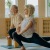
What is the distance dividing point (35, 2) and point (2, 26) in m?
1.47

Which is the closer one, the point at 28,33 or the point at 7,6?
the point at 28,33

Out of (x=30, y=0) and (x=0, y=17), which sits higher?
(x=30, y=0)

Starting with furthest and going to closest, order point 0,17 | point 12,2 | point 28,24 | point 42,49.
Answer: point 12,2 < point 0,17 < point 42,49 < point 28,24

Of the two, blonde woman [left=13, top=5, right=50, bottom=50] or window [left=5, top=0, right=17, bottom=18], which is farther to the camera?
window [left=5, top=0, right=17, bottom=18]

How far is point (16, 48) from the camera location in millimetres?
3705

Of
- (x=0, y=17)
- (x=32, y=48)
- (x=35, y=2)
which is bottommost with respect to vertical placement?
(x=32, y=48)

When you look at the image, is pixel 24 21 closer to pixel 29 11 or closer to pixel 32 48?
pixel 29 11

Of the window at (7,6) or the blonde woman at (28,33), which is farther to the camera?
the window at (7,6)

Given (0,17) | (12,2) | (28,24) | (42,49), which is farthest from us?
(12,2)

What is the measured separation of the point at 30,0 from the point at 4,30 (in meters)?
1.42

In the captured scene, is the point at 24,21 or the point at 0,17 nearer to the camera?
the point at 24,21

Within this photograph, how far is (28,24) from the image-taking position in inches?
128

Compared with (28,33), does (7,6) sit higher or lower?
higher

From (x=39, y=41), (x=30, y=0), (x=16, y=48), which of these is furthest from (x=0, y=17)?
(x=39, y=41)
